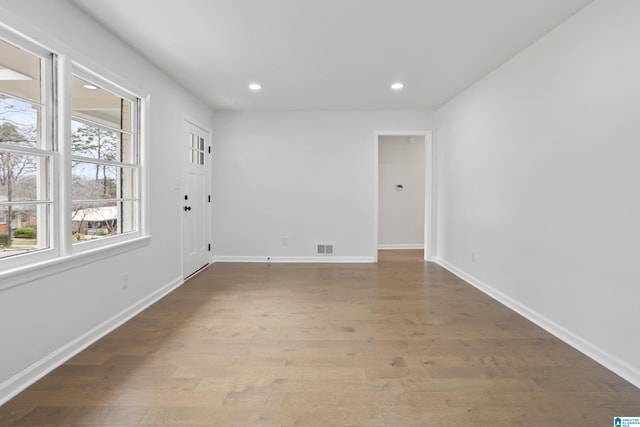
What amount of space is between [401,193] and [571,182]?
4449 mm

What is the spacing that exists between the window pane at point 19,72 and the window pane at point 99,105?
0.92 ft

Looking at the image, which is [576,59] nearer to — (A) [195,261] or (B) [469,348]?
(B) [469,348]

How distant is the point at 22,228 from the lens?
2100 millimetres

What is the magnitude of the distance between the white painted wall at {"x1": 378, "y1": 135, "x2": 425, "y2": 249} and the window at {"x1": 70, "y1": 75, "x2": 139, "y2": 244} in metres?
4.86

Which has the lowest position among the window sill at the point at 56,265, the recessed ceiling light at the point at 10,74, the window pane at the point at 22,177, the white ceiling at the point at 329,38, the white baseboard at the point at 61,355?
the white baseboard at the point at 61,355

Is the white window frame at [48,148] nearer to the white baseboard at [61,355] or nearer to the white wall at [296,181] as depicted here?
the white baseboard at [61,355]

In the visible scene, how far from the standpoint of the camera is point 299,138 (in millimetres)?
5535

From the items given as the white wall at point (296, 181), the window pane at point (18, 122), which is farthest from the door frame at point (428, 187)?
the window pane at point (18, 122)

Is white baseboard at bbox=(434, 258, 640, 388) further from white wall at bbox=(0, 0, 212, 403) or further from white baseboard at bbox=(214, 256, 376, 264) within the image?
white wall at bbox=(0, 0, 212, 403)

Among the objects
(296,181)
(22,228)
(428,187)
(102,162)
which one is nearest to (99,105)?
(102,162)

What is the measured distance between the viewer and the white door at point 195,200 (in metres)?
4.45

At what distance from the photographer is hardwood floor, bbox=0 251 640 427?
1753mm

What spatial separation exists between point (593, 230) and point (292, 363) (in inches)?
92.5

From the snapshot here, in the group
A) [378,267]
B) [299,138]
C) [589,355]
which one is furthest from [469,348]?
[299,138]
